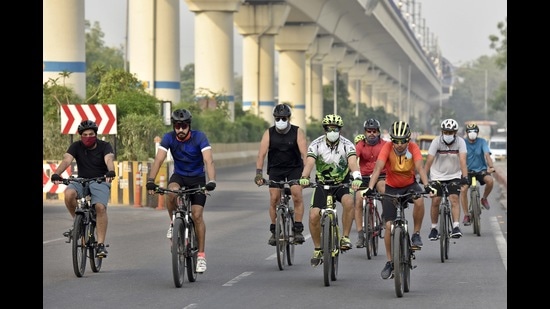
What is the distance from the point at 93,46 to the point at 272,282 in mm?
123441

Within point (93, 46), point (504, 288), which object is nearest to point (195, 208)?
point (504, 288)

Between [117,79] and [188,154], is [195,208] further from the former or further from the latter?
[117,79]

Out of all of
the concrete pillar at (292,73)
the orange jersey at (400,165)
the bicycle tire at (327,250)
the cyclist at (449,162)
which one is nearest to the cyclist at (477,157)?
the cyclist at (449,162)

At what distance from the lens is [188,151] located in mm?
14703

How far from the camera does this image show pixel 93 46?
13625 centimetres

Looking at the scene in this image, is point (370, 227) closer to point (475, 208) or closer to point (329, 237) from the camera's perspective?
point (329, 237)

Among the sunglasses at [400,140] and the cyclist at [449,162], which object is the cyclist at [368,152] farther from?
the sunglasses at [400,140]

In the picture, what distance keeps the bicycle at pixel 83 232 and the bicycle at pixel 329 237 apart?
2.56 m

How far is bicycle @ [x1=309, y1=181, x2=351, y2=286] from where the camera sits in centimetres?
1435

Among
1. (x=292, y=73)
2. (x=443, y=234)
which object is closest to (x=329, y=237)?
(x=443, y=234)

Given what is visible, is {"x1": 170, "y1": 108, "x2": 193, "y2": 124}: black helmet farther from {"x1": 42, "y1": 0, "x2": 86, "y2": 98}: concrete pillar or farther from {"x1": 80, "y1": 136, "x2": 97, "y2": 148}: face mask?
{"x1": 42, "y1": 0, "x2": 86, "y2": 98}: concrete pillar

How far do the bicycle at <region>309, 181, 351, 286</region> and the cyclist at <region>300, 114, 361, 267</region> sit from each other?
130 millimetres

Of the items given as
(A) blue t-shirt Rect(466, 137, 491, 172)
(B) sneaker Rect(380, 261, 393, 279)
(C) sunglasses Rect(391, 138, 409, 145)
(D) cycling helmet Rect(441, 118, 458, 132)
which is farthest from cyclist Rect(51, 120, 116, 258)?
(A) blue t-shirt Rect(466, 137, 491, 172)

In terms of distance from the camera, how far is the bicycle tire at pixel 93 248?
15.4 m
